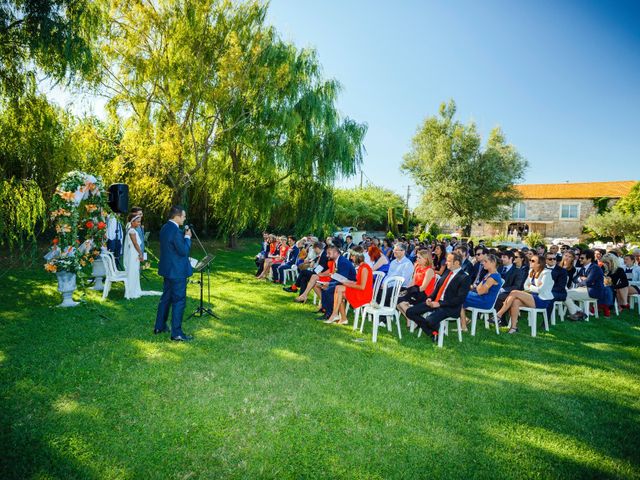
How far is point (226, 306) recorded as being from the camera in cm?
746

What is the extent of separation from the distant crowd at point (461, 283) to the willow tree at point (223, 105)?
6031 mm

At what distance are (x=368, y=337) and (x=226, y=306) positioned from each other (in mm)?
3206

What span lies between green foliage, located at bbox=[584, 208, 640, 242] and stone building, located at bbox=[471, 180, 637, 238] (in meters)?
5.25

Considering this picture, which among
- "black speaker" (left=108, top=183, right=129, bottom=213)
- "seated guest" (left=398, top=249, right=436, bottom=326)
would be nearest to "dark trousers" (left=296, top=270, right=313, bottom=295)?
"seated guest" (left=398, top=249, right=436, bottom=326)

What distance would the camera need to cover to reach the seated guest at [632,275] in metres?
8.74

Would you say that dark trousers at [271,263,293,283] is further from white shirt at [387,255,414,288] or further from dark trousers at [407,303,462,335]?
dark trousers at [407,303,462,335]

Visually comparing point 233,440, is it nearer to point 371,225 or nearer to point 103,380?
point 103,380

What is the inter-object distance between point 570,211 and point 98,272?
138 ft

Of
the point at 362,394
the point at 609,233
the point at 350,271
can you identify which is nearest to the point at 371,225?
the point at 609,233

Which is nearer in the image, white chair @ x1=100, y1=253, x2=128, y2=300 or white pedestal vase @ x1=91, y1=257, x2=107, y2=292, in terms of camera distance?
white chair @ x1=100, y1=253, x2=128, y2=300

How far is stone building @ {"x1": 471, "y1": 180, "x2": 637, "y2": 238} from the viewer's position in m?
35.6

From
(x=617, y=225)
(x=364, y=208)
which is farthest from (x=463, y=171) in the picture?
(x=617, y=225)

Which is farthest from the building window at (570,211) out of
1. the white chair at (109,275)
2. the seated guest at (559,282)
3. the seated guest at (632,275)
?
the white chair at (109,275)

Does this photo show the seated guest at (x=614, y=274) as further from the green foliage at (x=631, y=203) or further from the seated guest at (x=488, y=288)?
the green foliage at (x=631, y=203)
